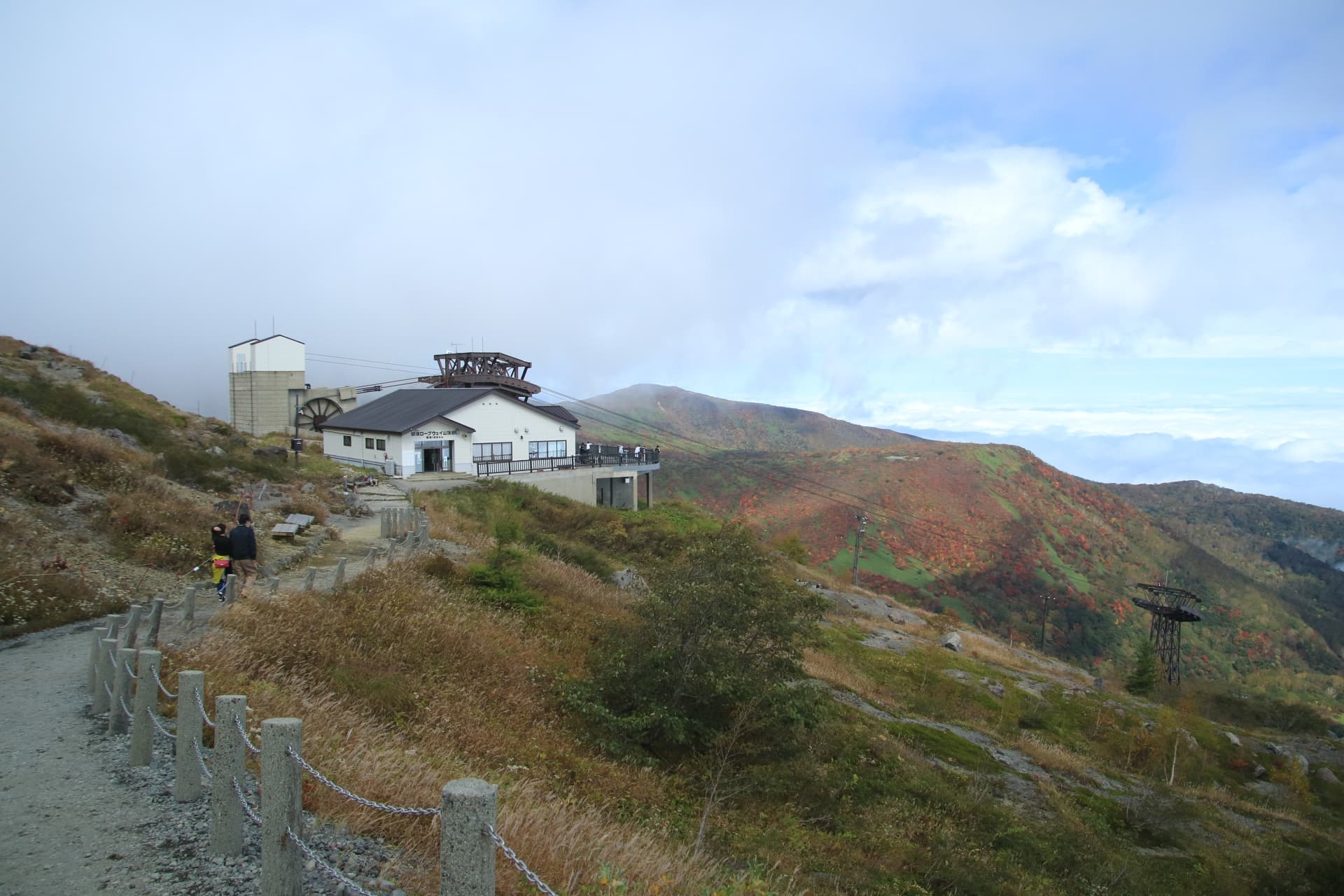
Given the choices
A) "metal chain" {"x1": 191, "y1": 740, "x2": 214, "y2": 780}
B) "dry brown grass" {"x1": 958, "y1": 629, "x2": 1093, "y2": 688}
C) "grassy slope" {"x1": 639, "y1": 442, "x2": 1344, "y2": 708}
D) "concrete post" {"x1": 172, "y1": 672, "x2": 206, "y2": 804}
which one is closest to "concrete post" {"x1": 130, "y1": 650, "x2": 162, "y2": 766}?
"concrete post" {"x1": 172, "y1": 672, "x2": 206, "y2": 804}

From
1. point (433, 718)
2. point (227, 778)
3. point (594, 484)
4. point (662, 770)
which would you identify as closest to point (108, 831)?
point (227, 778)

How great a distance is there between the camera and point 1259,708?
36750 mm

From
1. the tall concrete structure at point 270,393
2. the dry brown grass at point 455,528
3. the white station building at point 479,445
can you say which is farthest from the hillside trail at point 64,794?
the tall concrete structure at point 270,393

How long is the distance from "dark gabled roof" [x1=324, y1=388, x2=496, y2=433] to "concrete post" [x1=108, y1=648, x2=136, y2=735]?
1199 inches

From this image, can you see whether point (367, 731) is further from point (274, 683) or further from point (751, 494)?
point (751, 494)

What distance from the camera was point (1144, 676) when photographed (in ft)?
117

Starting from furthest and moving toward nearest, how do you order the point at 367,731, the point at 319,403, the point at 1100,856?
the point at 319,403 → the point at 1100,856 → the point at 367,731

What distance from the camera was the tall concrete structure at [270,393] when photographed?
5106 cm

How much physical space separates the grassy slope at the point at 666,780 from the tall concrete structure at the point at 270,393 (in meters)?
36.6

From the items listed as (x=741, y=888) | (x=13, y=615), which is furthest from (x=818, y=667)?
(x=13, y=615)

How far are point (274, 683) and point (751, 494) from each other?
287ft

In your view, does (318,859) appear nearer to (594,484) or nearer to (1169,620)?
(594,484)

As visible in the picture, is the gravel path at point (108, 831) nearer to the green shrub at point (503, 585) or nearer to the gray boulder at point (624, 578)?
the green shrub at point (503, 585)

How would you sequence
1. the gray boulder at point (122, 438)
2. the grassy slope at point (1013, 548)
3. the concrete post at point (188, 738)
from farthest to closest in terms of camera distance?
the grassy slope at point (1013, 548) → the gray boulder at point (122, 438) → the concrete post at point (188, 738)
